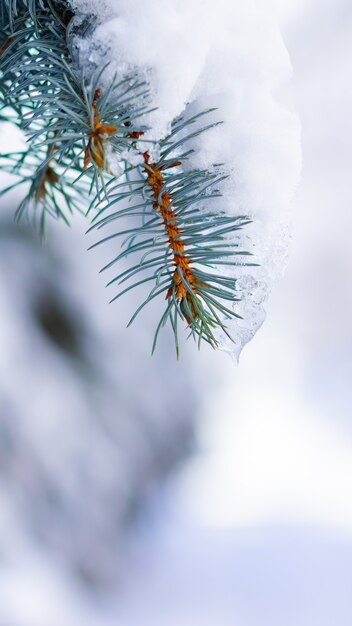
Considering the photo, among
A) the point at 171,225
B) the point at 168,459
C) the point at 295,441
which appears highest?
the point at 171,225

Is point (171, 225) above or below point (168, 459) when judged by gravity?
above

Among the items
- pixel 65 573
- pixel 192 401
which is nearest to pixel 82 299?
pixel 192 401

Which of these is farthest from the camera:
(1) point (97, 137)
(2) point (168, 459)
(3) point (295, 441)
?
(3) point (295, 441)

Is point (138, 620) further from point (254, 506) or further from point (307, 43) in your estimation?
point (307, 43)

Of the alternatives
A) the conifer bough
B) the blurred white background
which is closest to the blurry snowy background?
the blurred white background

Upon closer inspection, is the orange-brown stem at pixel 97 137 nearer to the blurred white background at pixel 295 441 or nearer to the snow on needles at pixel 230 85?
the snow on needles at pixel 230 85

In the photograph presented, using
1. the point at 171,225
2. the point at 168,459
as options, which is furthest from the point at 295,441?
the point at 171,225

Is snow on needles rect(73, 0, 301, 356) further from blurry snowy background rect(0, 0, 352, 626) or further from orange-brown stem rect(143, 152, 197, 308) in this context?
blurry snowy background rect(0, 0, 352, 626)

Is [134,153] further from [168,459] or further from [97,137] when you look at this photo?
[168,459]
